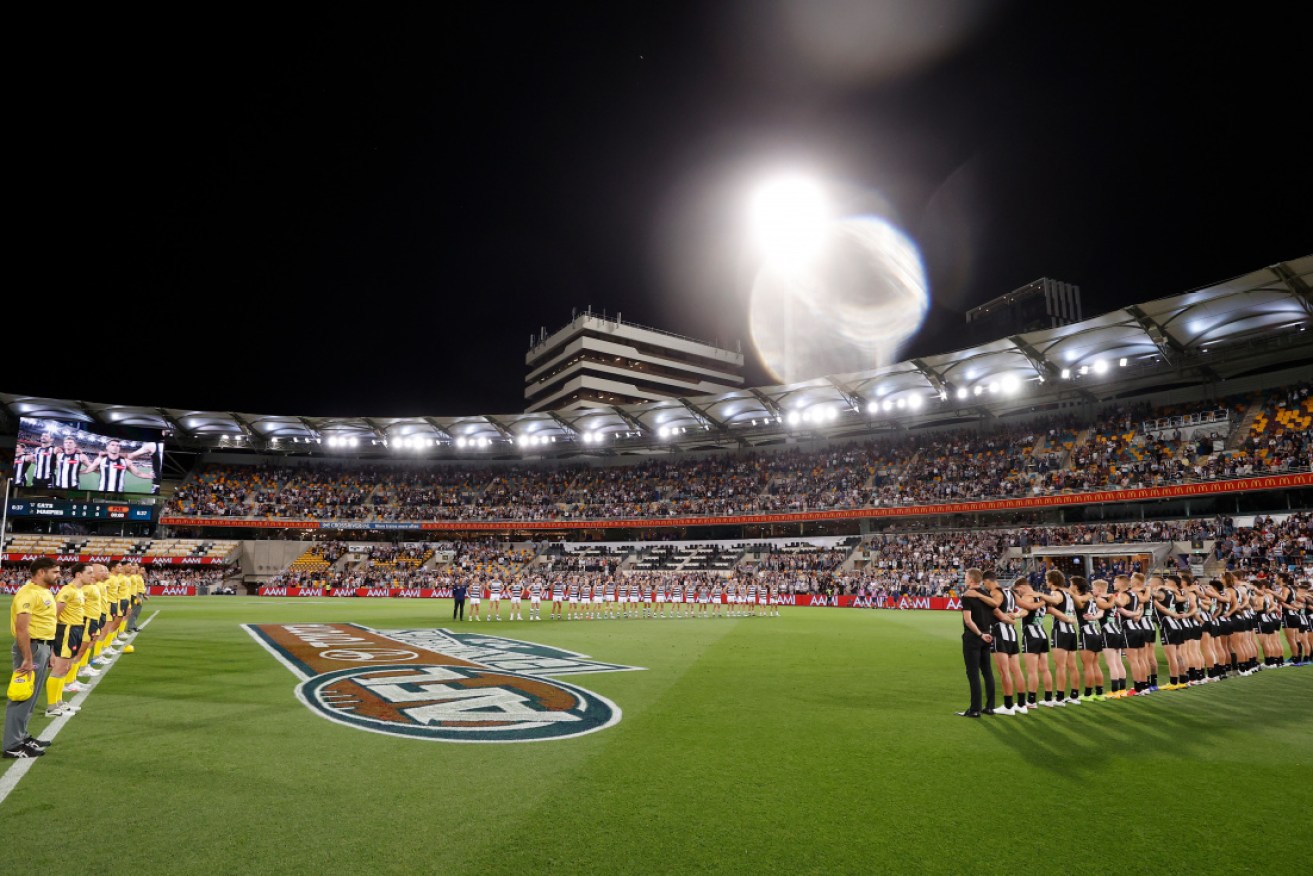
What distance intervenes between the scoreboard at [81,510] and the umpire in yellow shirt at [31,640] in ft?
193

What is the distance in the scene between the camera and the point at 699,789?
20.1 ft

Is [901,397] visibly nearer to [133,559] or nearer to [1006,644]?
[1006,644]

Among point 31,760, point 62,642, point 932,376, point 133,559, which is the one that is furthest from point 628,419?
point 31,760

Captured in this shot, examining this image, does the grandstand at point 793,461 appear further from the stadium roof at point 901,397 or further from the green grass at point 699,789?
the green grass at point 699,789

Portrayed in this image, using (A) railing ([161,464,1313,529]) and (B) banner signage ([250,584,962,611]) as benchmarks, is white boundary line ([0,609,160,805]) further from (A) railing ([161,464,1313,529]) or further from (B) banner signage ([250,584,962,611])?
(A) railing ([161,464,1313,529])

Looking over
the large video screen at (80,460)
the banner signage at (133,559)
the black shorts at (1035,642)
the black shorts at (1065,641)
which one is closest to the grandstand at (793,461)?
the banner signage at (133,559)

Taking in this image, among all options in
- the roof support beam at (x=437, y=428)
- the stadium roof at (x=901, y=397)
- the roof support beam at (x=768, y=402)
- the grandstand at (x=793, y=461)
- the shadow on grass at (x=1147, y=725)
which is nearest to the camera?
the shadow on grass at (x=1147, y=725)

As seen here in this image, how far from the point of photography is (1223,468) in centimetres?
3522

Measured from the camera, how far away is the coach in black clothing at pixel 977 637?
366 inches

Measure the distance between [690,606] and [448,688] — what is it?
28.3m

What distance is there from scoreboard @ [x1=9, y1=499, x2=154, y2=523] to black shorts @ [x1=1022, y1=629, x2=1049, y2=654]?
64.2 meters

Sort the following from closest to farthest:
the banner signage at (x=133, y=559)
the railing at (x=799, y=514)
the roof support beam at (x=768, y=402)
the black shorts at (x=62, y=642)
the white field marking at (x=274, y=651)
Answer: the black shorts at (x=62, y=642), the white field marking at (x=274, y=651), the railing at (x=799, y=514), the roof support beam at (x=768, y=402), the banner signage at (x=133, y=559)

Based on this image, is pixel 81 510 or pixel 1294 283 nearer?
pixel 1294 283

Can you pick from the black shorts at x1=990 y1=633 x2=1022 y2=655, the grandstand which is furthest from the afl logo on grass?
the grandstand
